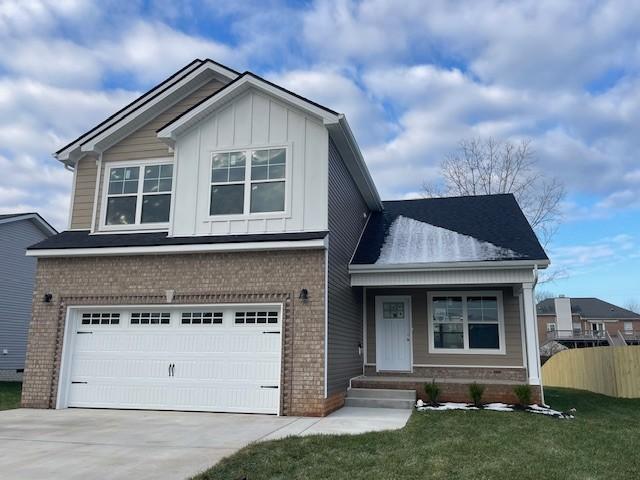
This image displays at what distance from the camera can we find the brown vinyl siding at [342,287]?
1088 cm

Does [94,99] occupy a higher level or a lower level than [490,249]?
higher

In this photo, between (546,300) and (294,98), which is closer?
(294,98)

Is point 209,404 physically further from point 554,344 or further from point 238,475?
point 554,344

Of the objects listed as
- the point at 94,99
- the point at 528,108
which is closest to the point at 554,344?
the point at 528,108

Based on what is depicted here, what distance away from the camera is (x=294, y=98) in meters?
11.0

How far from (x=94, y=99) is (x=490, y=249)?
12220mm

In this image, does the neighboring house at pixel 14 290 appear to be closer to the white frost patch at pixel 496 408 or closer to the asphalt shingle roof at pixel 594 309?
the white frost patch at pixel 496 408

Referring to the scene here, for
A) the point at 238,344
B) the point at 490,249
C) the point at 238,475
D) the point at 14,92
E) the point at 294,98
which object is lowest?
the point at 238,475

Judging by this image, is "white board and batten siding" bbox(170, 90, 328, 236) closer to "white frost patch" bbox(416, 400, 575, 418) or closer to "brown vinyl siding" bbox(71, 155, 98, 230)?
"brown vinyl siding" bbox(71, 155, 98, 230)

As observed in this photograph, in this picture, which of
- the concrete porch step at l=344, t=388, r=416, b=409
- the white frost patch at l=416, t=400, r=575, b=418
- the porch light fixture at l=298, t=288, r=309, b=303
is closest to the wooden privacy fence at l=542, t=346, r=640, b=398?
the white frost patch at l=416, t=400, r=575, b=418

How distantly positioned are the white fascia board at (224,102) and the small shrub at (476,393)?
21.1ft

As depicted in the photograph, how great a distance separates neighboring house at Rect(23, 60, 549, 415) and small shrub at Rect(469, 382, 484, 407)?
1.43 feet

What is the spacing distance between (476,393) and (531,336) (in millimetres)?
1737

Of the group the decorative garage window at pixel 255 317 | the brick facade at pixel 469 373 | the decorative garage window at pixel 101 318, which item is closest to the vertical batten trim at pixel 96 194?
the decorative garage window at pixel 101 318
